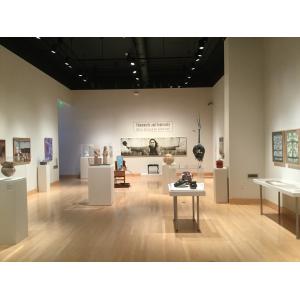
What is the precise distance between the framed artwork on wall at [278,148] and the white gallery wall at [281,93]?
145 mm

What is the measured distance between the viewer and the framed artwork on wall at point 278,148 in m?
7.70

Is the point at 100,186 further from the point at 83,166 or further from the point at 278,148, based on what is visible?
the point at 83,166

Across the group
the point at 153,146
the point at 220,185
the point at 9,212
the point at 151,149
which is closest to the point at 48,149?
the point at 151,149

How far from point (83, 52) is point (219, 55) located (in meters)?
5.34

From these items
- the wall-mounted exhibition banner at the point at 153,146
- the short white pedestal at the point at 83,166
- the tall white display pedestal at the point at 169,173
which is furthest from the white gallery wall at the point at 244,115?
the short white pedestal at the point at 83,166

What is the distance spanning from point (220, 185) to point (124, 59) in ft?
21.9

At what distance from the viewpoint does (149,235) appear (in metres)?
6.00

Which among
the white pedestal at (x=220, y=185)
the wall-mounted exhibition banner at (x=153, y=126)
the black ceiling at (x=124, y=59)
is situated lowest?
the white pedestal at (x=220, y=185)

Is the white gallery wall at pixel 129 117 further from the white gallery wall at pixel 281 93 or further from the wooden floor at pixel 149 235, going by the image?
the white gallery wall at pixel 281 93

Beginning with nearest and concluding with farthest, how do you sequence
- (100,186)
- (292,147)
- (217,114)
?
(292,147) → (100,186) → (217,114)

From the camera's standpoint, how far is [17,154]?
407 inches

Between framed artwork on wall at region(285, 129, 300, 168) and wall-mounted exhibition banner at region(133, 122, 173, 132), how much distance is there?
10621mm
